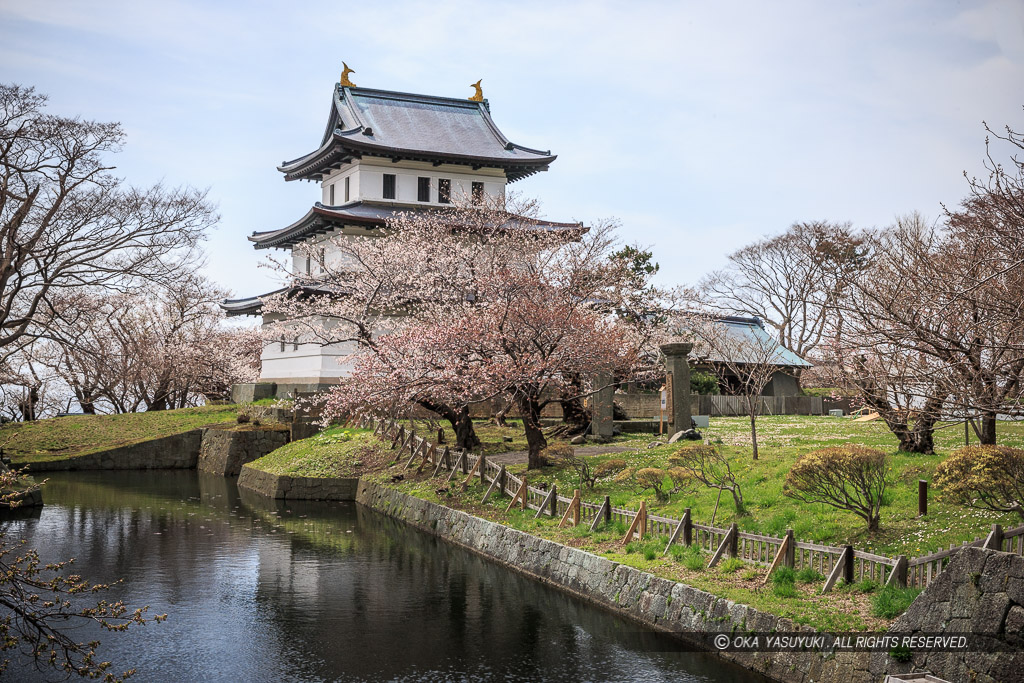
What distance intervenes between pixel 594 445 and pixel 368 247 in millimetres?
12663

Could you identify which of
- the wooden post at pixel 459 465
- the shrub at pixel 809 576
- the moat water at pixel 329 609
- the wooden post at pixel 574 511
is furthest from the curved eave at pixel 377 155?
the shrub at pixel 809 576

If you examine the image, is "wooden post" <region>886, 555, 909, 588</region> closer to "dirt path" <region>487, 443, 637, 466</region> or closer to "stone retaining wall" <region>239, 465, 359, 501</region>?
"dirt path" <region>487, 443, 637, 466</region>

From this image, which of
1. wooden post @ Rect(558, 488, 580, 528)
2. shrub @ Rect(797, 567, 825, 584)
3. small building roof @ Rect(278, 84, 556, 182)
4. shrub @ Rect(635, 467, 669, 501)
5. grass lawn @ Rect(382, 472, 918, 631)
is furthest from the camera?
small building roof @ Rect(278, 84, 556, 182)

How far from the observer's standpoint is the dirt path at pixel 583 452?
25.8m

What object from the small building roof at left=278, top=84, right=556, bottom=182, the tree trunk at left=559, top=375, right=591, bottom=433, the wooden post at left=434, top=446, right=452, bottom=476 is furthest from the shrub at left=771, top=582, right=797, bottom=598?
the small building roof at left=278, top=84, right=556, bottom=182

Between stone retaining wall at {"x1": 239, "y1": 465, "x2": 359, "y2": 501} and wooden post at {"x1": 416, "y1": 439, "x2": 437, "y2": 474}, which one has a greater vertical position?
wooden post at {"x1": 416, "y1": 439, "x2": 437, "y2": 474}

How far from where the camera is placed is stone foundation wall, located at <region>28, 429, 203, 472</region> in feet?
126

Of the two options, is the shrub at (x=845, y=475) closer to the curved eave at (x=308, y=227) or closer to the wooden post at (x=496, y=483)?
the wooden post at (x=496, y=483)

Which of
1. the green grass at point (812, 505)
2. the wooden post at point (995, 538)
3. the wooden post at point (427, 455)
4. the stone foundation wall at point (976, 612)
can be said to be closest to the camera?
the stone foundation wall at point (976, 612)

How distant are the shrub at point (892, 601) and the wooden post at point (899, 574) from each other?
10cm

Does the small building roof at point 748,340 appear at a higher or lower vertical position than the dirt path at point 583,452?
higher

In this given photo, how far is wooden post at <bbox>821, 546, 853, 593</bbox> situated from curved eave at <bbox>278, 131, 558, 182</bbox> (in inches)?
1434

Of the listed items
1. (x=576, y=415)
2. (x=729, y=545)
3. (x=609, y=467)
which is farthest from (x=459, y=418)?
(x=729, y=545)

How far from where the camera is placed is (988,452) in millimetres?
12406
